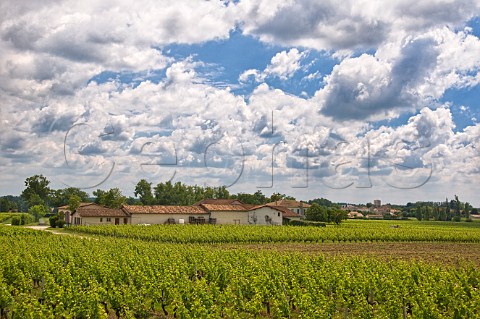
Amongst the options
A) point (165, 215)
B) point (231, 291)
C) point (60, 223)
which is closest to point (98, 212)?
point (60, 223)

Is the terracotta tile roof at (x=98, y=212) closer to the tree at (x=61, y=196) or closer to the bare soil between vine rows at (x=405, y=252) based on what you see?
the bare soil between vine rows at (x=405, y=252)

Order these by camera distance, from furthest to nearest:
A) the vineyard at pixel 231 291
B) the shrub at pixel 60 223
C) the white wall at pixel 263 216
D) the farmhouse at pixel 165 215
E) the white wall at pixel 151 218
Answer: the white wall at pixel 263 216 < the farmhouse at pixel 165 215 < the white wall at pixel 151 218 < the shrub at pixel 60 223 < the vineyard at pixel 231 291

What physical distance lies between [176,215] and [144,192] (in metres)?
41.6

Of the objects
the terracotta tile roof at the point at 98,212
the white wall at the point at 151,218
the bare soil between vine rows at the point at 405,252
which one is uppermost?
the terracotta tile roof at the point at 98,212

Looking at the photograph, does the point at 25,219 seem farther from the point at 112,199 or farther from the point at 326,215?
the point at 326,215

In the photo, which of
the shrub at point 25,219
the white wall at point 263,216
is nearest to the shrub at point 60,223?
the shrub at point 25,219

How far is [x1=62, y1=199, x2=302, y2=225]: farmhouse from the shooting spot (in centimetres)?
6875

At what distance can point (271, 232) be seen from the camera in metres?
51.2

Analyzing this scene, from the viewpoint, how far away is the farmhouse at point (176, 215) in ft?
226

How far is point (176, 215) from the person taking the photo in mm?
72438

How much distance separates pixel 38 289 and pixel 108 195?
6712cm

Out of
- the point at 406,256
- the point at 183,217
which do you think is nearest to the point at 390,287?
the point at 406,256

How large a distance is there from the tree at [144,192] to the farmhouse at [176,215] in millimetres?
35804

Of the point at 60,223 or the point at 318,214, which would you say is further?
the point at 318,214
